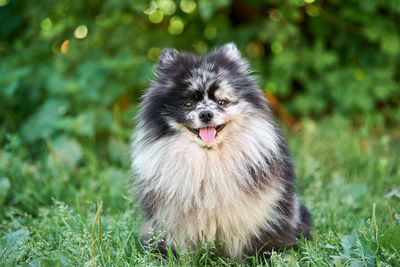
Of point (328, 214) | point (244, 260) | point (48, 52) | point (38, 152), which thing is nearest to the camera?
point (244, 260)

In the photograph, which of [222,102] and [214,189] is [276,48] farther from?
[214,189]

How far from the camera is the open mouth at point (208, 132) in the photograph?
279 cm

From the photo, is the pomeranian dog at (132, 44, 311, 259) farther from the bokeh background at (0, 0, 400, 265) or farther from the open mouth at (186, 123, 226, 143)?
the bokeh background at (0, 0, 400, 265)

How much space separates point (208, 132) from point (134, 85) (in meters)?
2.86

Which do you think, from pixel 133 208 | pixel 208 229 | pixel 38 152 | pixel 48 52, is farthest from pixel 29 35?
pixel 208 229

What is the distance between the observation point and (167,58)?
306 cm

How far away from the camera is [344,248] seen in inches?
105

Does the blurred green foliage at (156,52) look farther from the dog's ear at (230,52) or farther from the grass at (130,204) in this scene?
the dog's ear at (230,52)

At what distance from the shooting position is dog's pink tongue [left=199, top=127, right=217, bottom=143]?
2.79 m

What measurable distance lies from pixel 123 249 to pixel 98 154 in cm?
252

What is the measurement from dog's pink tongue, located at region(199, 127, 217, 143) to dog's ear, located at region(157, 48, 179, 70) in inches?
22.0

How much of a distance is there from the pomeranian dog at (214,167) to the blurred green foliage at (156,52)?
6.12 ft

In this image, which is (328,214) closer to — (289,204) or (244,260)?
(289,204)

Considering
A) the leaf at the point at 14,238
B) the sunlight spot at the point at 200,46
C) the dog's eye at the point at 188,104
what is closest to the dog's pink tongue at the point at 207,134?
the dog's eye at the point at 188,104
